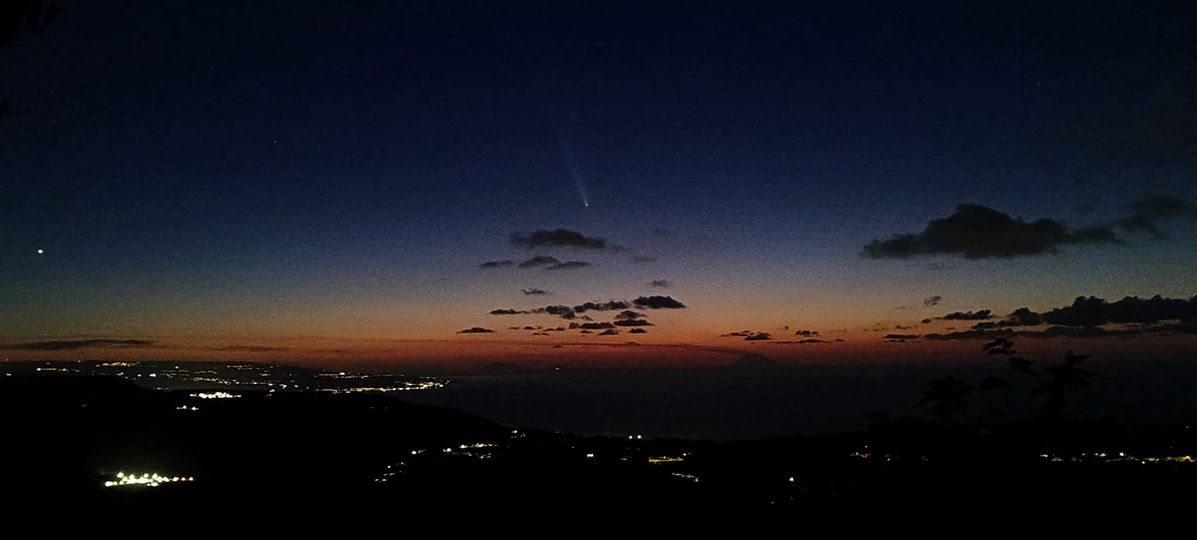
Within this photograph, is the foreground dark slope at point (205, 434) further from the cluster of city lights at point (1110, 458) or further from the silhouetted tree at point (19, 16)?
the cluster of city lights at point (1110, 458)

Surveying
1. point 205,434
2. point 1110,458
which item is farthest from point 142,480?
point 1110,458

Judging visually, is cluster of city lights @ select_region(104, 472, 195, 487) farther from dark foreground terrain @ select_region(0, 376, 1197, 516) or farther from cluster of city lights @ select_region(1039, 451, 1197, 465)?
cluster of city lights @ select_region(1039, 451, 1197, 465)

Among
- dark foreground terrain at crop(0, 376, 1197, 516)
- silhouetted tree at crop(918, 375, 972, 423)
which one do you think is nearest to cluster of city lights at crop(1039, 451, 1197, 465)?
dark foreground terrain at crop(0, 376, 1197, 516)

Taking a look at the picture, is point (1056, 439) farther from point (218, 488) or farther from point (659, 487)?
point (218, 488)

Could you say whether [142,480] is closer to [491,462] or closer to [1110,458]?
[491,462]

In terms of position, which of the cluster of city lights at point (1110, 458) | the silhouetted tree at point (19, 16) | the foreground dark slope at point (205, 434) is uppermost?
the silhouetted tree at point (19, 16)

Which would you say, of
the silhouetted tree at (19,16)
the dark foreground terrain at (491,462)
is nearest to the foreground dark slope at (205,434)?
the dark foreground terrain at (491,462)
